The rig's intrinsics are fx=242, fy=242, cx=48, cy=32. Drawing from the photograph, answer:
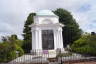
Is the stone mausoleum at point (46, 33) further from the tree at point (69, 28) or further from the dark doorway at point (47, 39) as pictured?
the tree at point (69, 28)

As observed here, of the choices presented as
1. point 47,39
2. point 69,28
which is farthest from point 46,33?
point 69,28

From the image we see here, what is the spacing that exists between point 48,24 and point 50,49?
3990 mm

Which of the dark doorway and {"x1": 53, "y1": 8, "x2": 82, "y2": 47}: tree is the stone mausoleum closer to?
the dark doorway

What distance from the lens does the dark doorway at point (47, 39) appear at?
127 feet

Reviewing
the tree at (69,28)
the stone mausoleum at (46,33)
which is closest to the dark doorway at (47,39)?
the stone mausoleum at (46,33)

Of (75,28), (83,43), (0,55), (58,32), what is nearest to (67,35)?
(75,28)

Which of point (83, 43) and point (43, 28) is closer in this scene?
point (43, 28)

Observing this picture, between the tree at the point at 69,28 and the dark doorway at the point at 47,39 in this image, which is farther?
the tree at the point at 69,28

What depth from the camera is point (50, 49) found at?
126ft

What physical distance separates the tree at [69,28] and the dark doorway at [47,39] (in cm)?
2051

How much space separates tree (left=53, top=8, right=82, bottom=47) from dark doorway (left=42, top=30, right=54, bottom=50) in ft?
67.3

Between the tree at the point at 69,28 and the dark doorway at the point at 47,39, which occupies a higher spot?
the tree at the point at 69,28

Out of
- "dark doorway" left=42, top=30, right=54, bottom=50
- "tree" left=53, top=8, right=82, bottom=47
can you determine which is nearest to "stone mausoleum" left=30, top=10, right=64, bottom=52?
"dark doorway" left=42, top=30, right=54, bottom=50

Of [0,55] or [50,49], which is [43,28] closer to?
[50,49]
